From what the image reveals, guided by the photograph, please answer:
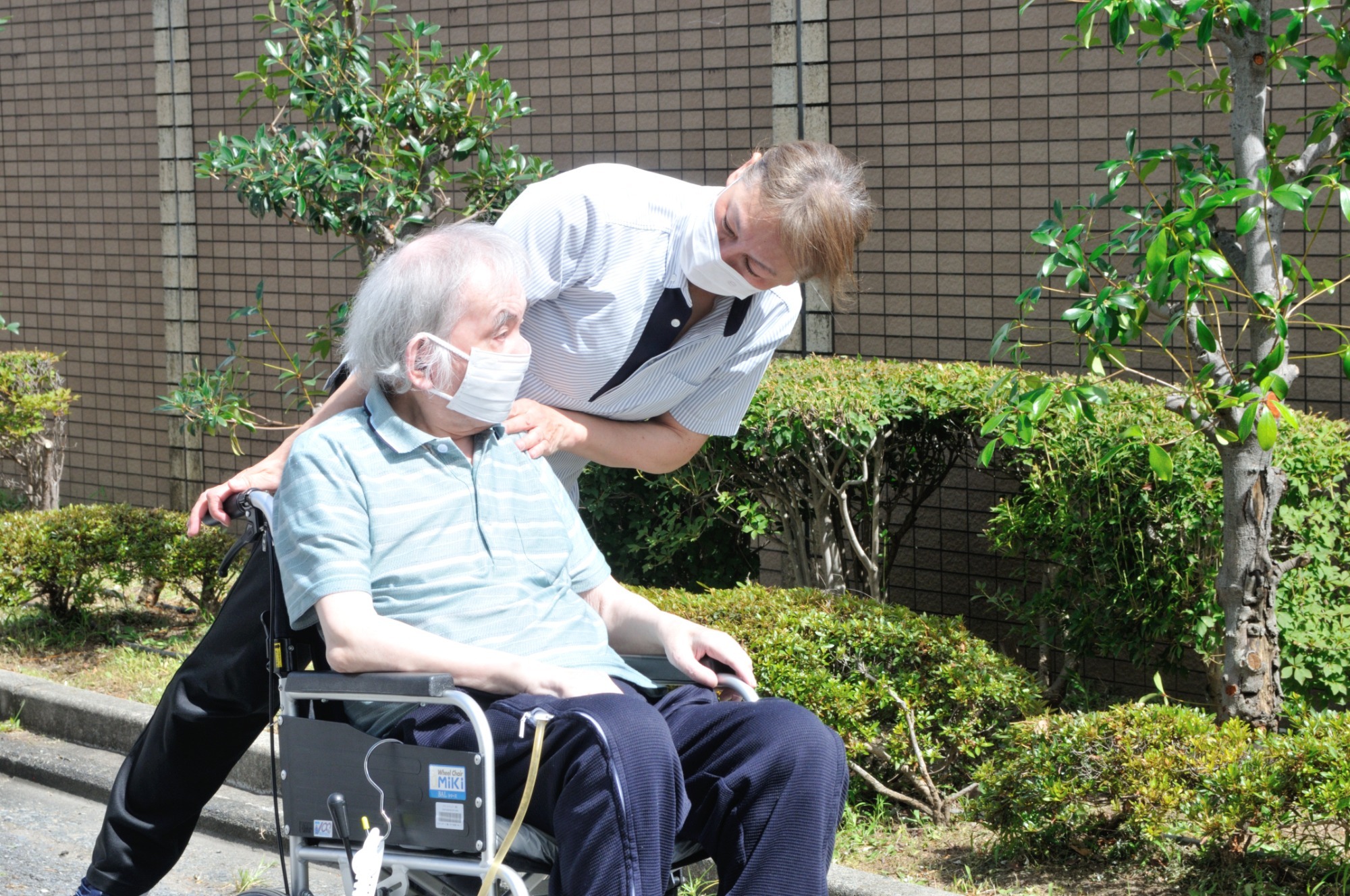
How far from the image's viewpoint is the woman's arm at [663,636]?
2.72 m

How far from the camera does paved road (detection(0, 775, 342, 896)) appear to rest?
3.80 meters

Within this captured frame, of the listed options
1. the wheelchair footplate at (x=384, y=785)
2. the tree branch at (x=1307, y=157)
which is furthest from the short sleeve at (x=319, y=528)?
the tree branch at (x=1307, y=157)

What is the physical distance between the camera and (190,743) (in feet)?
9.80

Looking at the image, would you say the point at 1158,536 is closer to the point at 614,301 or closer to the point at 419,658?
the point at 614,301

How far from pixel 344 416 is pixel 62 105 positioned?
286 inches

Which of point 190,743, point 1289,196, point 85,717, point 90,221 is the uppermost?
point 90,221

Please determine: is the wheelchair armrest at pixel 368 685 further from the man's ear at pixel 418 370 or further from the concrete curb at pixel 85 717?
the concrete curb at pixel 85 717

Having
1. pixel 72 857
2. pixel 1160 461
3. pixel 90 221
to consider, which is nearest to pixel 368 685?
pixel 1160 461

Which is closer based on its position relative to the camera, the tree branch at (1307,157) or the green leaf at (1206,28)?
the green leaf at (1206,28)

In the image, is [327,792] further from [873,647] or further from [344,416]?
[873,647]

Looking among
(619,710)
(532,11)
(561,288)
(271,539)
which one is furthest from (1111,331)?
(532,11)

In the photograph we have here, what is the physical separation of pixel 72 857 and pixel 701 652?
2.33m

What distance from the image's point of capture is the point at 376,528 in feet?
8.51

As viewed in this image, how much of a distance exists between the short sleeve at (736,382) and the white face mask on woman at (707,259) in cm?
23
